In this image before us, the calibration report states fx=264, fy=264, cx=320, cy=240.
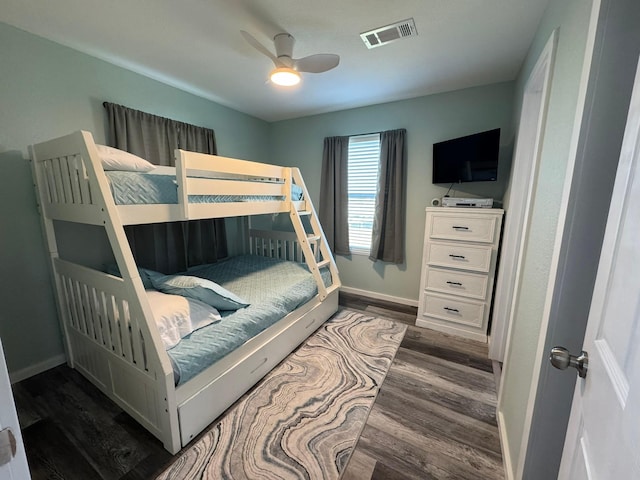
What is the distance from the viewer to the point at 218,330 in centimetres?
165

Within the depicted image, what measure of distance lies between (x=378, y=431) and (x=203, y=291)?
1398 mm

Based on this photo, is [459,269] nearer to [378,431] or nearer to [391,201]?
[391,201]

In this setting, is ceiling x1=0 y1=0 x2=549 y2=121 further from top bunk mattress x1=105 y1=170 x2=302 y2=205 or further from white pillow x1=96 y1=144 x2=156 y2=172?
top bunk mattress x1=105 y1=170 x2=302 y2=205

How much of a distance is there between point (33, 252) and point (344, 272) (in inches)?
120

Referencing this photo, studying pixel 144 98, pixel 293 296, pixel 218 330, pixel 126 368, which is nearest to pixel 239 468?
pixel 218 330

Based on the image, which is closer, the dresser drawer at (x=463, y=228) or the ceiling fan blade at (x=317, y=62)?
the ceiling fan blade at (x=317, y=62)

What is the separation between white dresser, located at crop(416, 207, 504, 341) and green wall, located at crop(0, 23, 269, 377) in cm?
308

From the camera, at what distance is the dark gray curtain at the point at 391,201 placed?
3.03 m

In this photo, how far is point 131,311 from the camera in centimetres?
139

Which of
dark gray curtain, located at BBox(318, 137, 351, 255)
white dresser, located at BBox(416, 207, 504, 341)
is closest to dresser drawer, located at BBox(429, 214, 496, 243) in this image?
white dresser, located at BBox(416, 207, 504, 341)

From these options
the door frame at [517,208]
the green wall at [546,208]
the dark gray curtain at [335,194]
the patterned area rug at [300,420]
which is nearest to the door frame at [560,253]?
the green wall at [546,208]

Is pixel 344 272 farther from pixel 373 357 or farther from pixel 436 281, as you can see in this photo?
pixel 373 357

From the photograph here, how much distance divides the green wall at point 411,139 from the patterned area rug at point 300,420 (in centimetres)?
110

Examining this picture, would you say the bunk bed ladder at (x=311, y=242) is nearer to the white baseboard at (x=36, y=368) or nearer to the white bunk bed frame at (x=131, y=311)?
the white bunk bed frame at (x=131, y=311)
